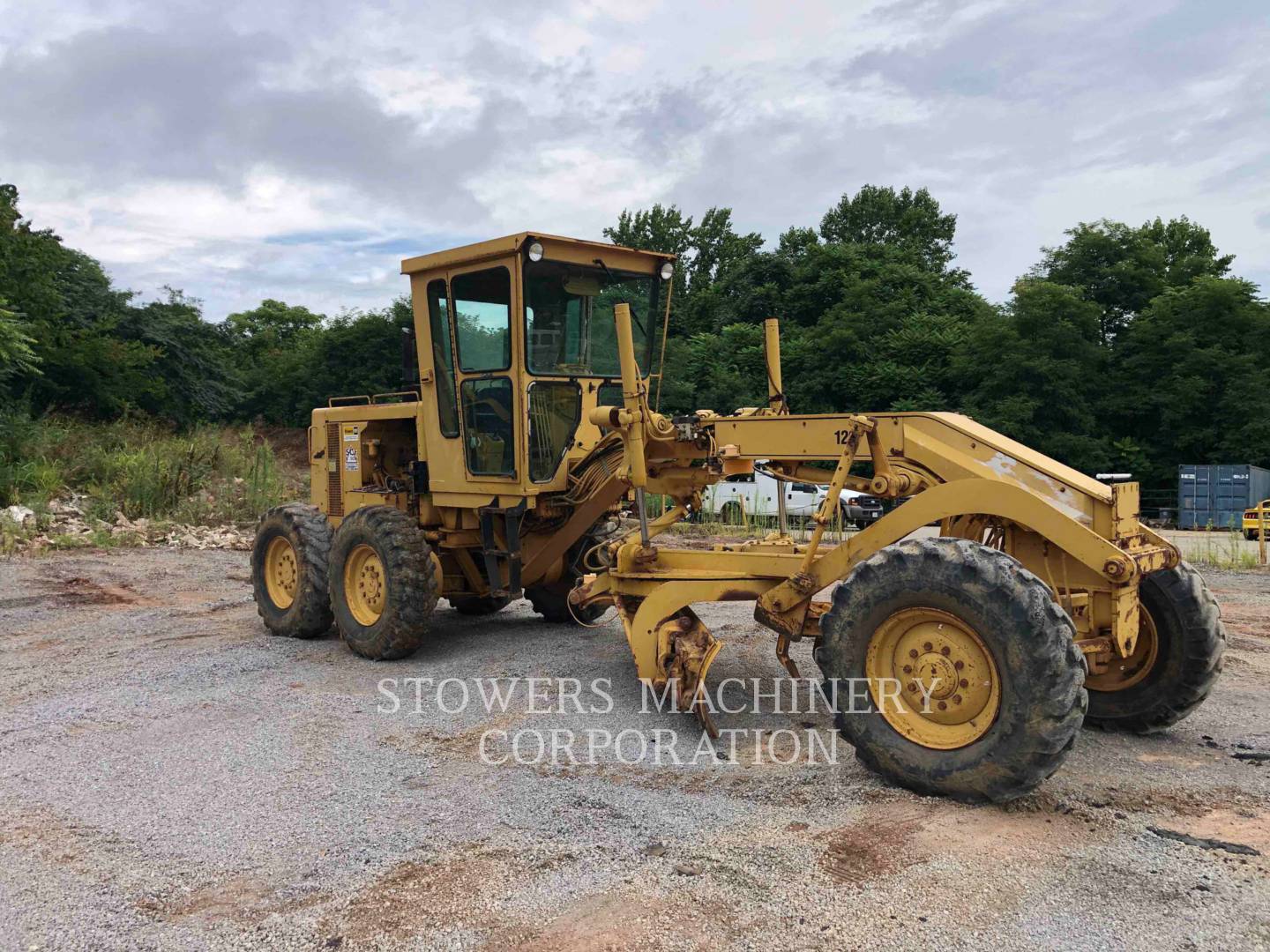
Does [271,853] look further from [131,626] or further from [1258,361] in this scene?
[1258,361]

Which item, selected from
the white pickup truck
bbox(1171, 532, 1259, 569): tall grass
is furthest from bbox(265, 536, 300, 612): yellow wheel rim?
bbox(1171, 532, 1259, 569): tall grass

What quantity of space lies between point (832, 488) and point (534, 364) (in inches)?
109

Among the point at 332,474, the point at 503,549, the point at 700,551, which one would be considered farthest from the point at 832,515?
the point at 332,474

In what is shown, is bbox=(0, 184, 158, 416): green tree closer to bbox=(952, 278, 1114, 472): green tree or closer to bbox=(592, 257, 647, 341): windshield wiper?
bbox=(592, 257, 647, 341): windshield wiper

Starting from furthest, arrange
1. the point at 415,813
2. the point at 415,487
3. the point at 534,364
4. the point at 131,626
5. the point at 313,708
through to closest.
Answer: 1. the point at 131,626
2. the point at 415,487
3. the point at 534,364
4. the point at 313,708
5. the point at 415,813

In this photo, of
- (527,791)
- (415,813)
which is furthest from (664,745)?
(415,813)

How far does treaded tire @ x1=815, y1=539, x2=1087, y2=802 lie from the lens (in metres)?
3.92

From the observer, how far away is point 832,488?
198 inches

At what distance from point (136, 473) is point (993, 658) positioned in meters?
16.2

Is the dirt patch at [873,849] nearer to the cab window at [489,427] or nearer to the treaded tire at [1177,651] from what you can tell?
the treaded tire at [1177,651]

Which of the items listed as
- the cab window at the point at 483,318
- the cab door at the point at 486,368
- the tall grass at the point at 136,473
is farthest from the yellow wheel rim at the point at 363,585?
the tall grass at the point at 136,473

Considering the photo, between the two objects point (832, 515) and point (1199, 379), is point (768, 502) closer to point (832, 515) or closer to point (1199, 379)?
point (1199, 379)

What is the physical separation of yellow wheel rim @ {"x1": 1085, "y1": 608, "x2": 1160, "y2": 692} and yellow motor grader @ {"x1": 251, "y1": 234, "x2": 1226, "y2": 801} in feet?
0.04

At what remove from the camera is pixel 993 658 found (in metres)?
4.10
